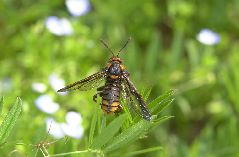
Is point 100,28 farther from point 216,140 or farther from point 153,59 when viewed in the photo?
point 216,140

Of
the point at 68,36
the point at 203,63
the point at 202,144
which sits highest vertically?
the point at 68,36

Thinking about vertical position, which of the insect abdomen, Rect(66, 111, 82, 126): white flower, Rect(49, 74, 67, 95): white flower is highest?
Rect(49, 74, 67, 95): white flower

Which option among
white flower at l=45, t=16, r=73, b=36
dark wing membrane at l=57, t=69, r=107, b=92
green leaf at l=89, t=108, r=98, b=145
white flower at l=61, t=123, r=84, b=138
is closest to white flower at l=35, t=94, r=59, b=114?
white flower at l=61, t=123, r=84, b=138

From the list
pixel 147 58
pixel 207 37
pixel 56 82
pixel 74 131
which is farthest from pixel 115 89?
pixel 207 37

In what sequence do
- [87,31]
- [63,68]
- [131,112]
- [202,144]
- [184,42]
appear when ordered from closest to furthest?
[131,112], [202,144], [63,68], [87,31], [184,42]

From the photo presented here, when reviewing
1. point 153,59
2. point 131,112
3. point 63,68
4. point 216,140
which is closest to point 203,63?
point 153,59

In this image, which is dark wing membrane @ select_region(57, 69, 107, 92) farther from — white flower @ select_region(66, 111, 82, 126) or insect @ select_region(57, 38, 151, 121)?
white flower @ select_region(66, 111, 82, 126)

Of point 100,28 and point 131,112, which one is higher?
point 100,28
